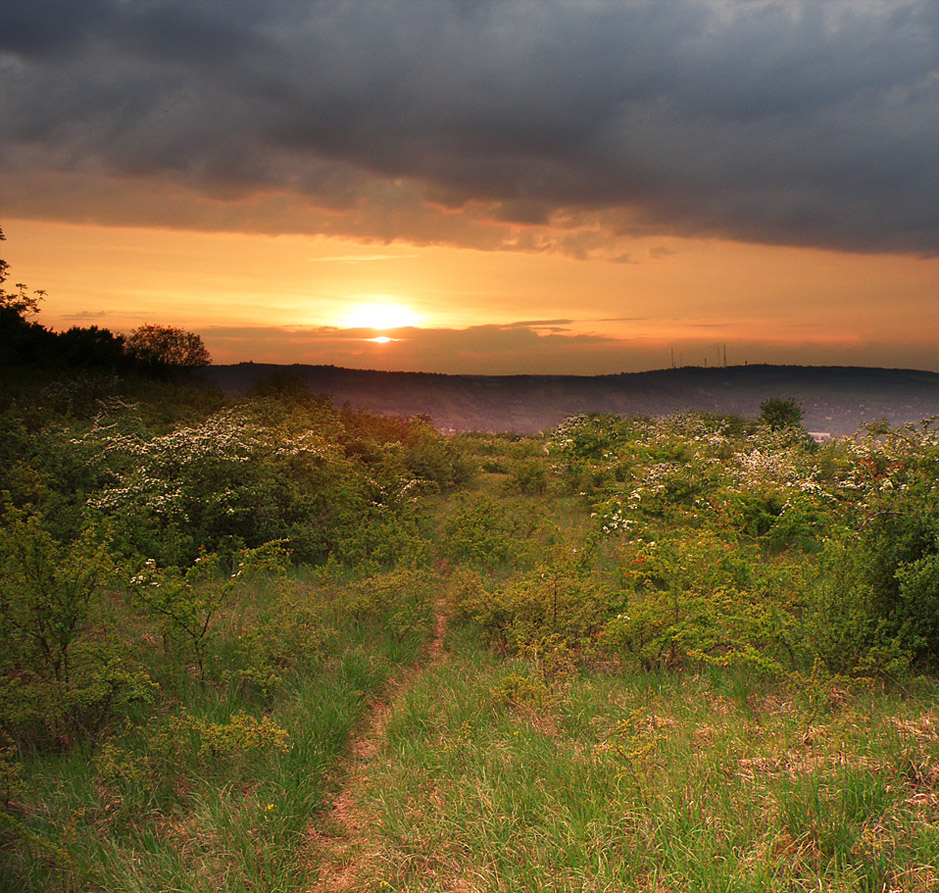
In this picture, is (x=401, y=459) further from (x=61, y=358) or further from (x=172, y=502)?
(x=61, y=358)

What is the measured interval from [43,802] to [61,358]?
101 feet

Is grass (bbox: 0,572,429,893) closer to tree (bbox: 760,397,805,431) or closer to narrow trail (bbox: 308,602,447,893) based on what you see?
narrow trail (bbox: 308,602,447,893)

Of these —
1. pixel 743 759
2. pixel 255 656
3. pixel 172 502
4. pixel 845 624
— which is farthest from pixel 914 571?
pixel 172 502

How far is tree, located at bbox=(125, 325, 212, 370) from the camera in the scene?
37.7 meters

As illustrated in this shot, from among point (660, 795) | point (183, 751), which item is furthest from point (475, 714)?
point (183, 751)

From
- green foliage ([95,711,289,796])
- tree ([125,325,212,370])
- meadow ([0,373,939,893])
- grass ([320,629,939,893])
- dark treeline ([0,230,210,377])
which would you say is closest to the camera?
grass ([320,629,939,893])

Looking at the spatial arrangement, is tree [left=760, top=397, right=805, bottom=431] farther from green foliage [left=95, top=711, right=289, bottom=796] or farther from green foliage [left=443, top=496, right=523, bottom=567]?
green foliage [left=95, top=711, right=289, bottom=796]

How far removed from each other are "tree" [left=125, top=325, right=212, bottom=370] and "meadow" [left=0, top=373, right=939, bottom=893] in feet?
96.8

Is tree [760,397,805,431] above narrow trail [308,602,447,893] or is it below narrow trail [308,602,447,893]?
above

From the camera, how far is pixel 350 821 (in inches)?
184

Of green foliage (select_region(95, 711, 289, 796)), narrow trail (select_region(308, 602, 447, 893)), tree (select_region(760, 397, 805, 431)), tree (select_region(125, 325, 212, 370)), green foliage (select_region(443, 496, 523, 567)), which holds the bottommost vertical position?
narrow trail (select_region(308, 602, 447, 893))

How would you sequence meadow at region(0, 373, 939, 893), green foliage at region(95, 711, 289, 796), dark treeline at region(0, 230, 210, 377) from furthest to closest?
dark treeline at region(0, 230, 210, 377), green foliage at region(95, 711, 289, 796), meadow at region(0, 373, 939, 893)

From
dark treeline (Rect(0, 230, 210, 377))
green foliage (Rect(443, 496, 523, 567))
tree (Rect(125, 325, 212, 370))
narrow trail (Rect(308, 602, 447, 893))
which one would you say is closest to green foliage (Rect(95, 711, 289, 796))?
narrow trail (Rect(308, 602, 447, 893))

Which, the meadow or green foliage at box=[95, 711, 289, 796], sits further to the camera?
green foliage at box=[95, 711, 289, 796]
